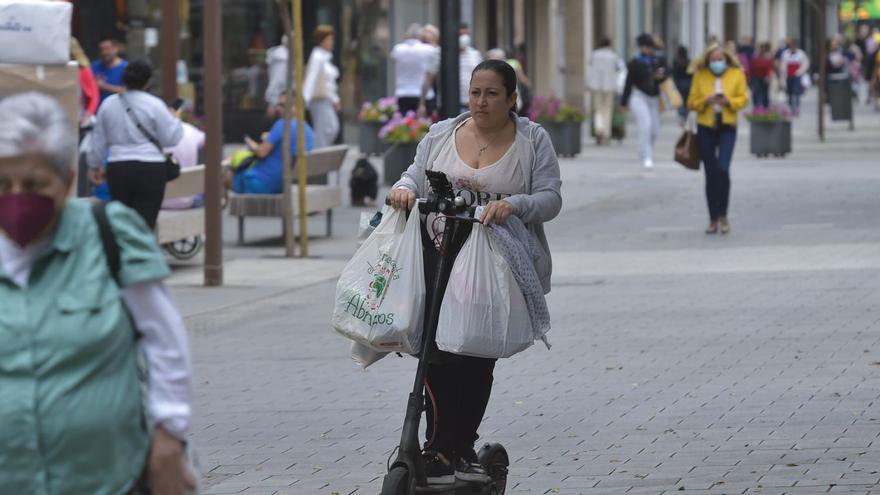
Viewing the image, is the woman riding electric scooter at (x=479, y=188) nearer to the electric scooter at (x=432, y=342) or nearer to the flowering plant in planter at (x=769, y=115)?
the electric scooter at (x=432, y=342)

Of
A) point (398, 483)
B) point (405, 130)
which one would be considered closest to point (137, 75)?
point (398, 483)

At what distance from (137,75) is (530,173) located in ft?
23.4

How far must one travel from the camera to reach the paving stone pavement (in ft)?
23.0

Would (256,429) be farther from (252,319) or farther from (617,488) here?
(252,319)

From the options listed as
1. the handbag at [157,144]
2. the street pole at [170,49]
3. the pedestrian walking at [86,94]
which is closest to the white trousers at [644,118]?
the street pole at [170,49]

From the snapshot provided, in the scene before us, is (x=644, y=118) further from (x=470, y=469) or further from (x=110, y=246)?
(x=110, y=246)

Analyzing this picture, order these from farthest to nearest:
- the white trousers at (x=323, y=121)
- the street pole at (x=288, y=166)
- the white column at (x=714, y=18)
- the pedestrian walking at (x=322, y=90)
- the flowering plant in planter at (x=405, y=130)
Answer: the white column at (x=714, y=18)
the white trousers at (x=323, y=121)
the pedestrian walking at (x=322, y=90)
the flowering plant in planter at (x=405, y=130)
the street pole at (x=288, y=166)

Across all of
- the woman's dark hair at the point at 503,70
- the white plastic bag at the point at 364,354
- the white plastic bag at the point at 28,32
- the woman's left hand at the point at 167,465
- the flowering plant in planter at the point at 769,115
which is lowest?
the white plastic bag at the point at 364,354

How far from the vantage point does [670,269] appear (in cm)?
1394

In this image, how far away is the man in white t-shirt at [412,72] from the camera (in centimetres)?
2486

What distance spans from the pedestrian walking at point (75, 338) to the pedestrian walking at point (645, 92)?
21.6m

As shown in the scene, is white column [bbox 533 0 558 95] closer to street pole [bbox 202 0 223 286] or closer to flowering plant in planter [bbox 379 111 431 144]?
flowering plant in planter [bbox 379 111 431 144]

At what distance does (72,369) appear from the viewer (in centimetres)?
350

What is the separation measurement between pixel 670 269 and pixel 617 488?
24.3ft
